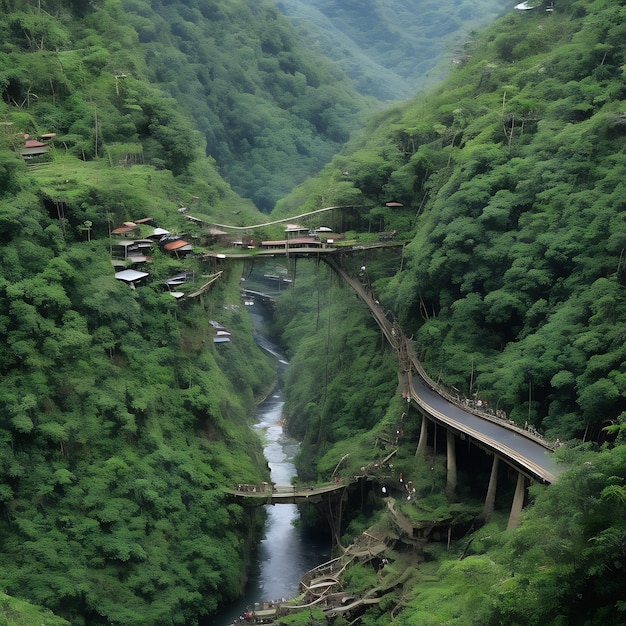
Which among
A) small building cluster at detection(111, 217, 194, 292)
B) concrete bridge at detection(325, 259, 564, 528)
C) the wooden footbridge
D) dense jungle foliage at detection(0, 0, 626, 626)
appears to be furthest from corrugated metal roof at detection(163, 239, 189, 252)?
the wooden footbridge

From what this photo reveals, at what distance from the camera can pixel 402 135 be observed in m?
62.7

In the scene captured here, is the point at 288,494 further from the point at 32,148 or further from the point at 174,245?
the point at 32,148

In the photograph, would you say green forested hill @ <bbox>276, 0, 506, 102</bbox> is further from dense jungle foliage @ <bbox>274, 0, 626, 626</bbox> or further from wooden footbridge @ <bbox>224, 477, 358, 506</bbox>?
wooden footbridge @ <bbox>224, 477, 358, 506</bbox>

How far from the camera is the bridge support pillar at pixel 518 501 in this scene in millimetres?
34844

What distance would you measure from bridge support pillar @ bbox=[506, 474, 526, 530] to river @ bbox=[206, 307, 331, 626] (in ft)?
36.4

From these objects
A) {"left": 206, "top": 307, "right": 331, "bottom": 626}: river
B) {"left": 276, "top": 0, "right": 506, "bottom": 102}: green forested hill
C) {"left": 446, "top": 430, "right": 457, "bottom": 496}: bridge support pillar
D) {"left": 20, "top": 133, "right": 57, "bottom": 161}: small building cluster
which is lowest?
{"left": 206, "top": 307, "right": 331, "bottom": 626}: river

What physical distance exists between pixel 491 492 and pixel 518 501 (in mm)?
3185

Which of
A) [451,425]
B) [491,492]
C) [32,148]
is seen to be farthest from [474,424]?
[32,148]

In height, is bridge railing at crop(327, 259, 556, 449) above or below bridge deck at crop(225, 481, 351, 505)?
above

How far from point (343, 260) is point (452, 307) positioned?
31.8 feet

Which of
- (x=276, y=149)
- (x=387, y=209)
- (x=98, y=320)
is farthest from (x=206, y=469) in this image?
(x=276, y=149)

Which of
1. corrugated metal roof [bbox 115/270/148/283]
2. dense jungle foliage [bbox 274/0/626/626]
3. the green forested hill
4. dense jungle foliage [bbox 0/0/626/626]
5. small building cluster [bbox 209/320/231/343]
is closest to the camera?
dense jungle foliage [bbox 274/0/626/626]

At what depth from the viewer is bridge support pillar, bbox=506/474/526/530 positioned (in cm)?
3484

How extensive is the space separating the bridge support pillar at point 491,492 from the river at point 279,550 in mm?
8902
